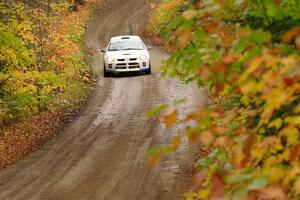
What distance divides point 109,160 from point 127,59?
10.2 m

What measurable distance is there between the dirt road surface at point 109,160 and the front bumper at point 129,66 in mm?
1998

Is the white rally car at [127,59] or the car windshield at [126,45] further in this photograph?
the car windshield at [126,45]

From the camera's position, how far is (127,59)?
21.3 metres

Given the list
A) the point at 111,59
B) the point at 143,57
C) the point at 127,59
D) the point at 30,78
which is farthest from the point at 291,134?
the point at 111,59

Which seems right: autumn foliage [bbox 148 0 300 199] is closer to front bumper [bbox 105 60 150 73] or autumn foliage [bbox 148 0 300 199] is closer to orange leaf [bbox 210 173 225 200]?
orange leaf [bbox 210 173 225 200]

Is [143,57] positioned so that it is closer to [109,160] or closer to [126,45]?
[126,45]

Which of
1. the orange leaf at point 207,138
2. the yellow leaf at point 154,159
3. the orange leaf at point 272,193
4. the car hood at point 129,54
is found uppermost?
the car hood at point 129,54

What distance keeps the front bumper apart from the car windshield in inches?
30.7

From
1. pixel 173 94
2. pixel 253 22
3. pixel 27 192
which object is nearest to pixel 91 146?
pixel 27 192

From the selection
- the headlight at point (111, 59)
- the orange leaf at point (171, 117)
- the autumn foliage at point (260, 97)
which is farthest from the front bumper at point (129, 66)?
the orange leaf at point (171, 117)

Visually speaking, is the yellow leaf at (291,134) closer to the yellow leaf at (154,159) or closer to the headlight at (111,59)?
the yellow leaf at (154,159)

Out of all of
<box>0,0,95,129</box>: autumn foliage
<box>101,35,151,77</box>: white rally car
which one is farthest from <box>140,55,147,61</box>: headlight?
<box>0,0,95,129</box>: autumn foliage

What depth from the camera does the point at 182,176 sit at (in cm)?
1027

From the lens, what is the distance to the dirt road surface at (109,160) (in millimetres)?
9805
